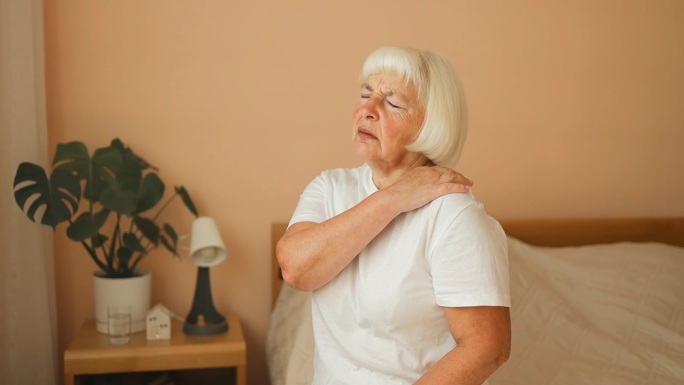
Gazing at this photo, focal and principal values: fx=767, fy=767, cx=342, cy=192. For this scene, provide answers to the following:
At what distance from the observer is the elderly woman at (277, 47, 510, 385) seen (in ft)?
4.17

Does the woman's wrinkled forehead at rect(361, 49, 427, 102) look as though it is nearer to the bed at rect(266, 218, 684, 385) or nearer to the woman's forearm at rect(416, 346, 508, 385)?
the woman's forearm at rect(416, 346, 508, 385)

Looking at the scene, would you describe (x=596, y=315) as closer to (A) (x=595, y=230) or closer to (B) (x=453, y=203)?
(A) (x=595, y=230)

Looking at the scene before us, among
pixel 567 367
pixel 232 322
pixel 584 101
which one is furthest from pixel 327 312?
pixel 584 101

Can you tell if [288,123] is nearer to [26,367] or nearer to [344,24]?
[344,24]

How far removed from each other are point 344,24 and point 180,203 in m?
0.86

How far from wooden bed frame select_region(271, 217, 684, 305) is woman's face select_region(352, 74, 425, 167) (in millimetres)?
1551

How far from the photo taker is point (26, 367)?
2.28m

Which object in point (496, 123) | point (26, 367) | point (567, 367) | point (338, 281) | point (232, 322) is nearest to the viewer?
point (338, 281)

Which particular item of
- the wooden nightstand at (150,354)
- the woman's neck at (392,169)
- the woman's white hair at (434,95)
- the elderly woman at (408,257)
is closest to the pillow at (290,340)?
the wooden nightstand at (150,354)

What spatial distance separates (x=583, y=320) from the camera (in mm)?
2416

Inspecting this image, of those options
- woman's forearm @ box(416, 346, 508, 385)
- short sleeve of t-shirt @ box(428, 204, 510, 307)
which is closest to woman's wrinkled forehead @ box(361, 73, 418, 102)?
short sleeve of t-shirt @ box(428, 204, 510, 307)

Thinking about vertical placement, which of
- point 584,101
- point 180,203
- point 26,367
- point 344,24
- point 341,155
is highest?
point 344,24

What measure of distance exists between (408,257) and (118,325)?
4.53 feet

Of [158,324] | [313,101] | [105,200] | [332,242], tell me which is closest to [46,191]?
[105,200]
